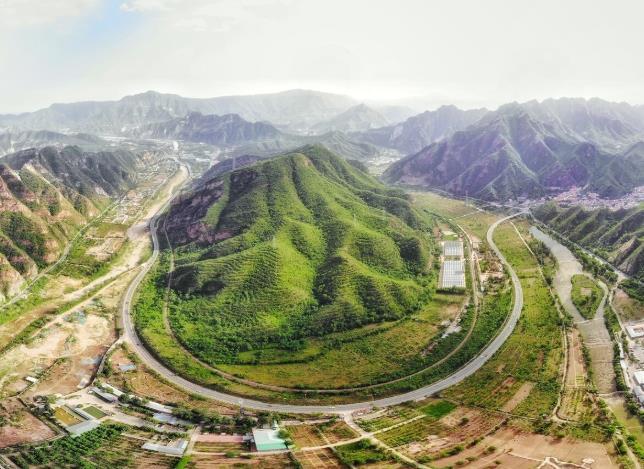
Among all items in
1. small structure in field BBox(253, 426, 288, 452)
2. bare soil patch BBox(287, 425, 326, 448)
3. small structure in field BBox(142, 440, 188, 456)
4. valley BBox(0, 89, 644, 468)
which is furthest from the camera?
valley BBox(0, 89, 644, 468)

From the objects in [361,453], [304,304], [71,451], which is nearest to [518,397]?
[361,453]

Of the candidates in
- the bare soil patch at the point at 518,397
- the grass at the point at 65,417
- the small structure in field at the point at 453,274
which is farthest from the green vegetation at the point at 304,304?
the grass at the point at 65,417

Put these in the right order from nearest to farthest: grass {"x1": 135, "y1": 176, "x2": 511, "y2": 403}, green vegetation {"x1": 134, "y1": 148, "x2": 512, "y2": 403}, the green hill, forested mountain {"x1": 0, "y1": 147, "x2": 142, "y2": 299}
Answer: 1. grass {"x1": 135, "y1": 176, "x2": 511, "y2": 403}
2. green vegetation {"x1": 134, "y1": 148, "x2": 512, "y2": 403}
3. the green hill
4. forested mountain {"x1": 0, "y1": 147, "x2": 142, "y2": 299}

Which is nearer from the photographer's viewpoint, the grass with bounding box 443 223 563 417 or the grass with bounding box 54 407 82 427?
the grass with bounding box 54 407 82 427

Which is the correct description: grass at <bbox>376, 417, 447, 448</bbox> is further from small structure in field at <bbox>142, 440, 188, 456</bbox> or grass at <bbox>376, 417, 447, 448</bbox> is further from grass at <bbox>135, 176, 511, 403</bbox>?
small structure in field at <bbox>142, 440, 188, 456</bbox>

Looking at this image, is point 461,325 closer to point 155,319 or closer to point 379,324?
point 379,324

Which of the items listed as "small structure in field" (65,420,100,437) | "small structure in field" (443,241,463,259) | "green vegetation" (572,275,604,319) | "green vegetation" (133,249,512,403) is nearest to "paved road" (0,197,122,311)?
"green vegetation" (133,249,512,403)
